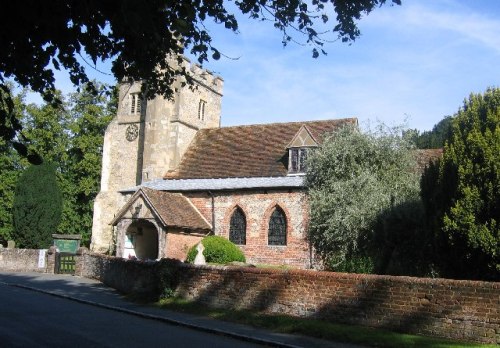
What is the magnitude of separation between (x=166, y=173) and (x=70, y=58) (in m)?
25.8

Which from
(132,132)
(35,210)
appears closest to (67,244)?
(132,132)

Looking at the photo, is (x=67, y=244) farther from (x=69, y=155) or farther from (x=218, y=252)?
(x=69, y=155)

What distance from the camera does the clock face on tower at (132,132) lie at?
38688 mm

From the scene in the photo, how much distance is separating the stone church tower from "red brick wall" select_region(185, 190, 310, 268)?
5483 millimetres

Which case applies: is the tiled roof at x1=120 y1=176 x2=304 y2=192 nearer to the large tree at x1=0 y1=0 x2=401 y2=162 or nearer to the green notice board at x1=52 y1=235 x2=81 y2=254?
the green notice board at x1=52 y1=235 x2=81 y2=254

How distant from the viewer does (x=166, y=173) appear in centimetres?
3525

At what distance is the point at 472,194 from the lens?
46.5 feet

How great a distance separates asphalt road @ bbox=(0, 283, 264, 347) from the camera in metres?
11.1

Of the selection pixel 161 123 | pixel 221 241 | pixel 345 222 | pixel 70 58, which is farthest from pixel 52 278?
pixel 70 58

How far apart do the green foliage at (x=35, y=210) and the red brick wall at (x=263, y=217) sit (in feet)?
68.1

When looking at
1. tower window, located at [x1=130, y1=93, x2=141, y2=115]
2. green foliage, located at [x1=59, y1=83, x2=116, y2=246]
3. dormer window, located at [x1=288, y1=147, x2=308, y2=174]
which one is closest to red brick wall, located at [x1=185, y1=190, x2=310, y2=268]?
dormer window, located at [x1=288, y1=147, x2=308, y2=174]

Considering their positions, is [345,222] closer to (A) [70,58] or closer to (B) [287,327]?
(B) [287,327]

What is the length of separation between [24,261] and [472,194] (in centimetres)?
2828

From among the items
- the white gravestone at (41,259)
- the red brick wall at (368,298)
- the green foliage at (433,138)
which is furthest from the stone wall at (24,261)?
the green foliage at (433,138)
